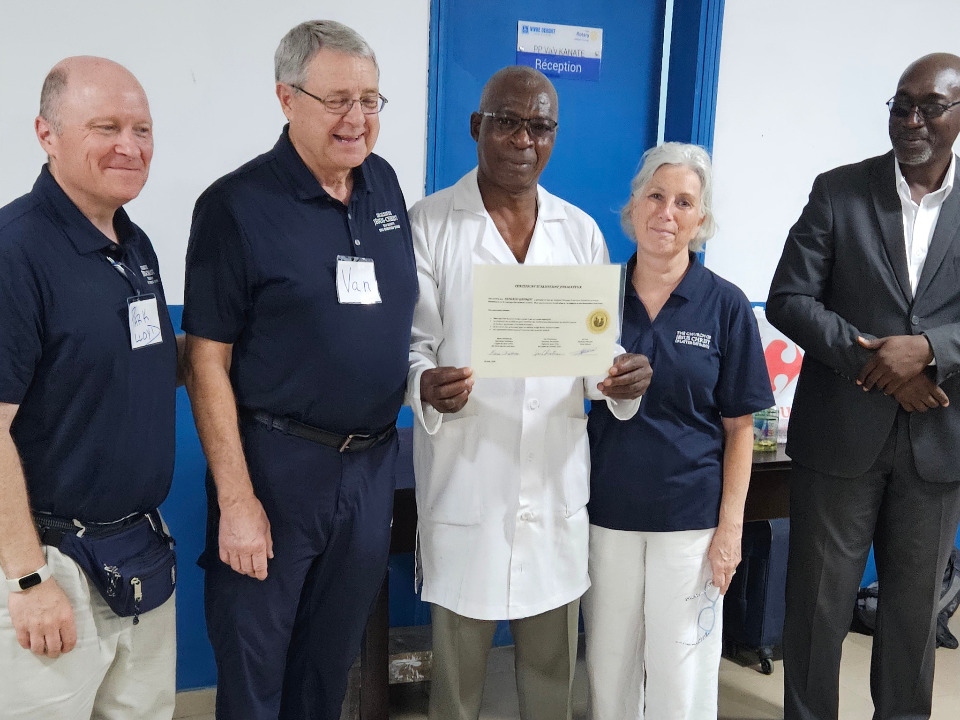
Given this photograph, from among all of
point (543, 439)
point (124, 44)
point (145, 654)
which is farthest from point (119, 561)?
point (124, 44)

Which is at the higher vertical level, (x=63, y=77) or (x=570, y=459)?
(x=63, y=77)

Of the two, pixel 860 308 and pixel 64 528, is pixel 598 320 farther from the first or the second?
pixel 64 528

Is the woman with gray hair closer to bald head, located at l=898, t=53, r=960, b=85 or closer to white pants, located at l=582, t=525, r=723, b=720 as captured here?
white pants, located at l=582, t=525, r=723, b=720

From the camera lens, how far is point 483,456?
1969 mm

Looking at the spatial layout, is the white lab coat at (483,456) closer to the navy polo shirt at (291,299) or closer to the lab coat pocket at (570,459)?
the lab coat pocket at (570,459)

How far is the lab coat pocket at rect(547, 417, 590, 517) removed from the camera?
2.02m

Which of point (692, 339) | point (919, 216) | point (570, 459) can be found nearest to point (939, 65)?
point (919, 216)

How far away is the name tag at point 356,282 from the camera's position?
1.76m

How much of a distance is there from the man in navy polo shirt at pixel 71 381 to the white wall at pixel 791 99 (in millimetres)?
2590

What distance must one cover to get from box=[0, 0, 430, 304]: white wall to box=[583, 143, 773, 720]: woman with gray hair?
128cm

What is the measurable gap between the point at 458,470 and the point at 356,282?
52 centimetres

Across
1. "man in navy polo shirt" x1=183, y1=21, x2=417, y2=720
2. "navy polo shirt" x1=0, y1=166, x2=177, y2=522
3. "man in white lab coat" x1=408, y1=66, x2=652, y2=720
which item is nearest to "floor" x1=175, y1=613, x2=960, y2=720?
"man in white lab coat" x1=408, y1=66, x2=652, y2=720

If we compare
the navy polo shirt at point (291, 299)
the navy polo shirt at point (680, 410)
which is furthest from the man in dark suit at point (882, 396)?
the navy polo shirt at point (291, 299)

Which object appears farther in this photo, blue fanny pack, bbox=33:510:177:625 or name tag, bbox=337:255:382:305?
name tag, bbox=337:255:382:305
